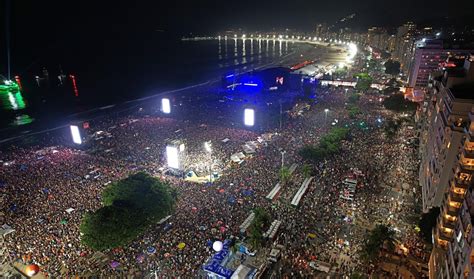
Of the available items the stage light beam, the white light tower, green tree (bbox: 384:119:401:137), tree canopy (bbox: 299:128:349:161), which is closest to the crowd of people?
green tree (bbox: 384:119:401:137)

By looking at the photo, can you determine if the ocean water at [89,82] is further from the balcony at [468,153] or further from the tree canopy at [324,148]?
the balcony at [468,153]

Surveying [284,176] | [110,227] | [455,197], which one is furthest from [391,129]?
[110,227]

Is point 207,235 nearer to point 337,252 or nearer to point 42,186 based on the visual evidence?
point 337,252

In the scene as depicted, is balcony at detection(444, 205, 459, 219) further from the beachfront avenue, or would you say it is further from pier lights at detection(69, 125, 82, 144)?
pier lights at detection(69, 125, 82, 144)

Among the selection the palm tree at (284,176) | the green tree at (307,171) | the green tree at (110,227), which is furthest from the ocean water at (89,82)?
the green tree at (307,171)

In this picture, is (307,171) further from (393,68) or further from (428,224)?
(393,68)

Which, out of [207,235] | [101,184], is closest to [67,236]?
[101,184]
